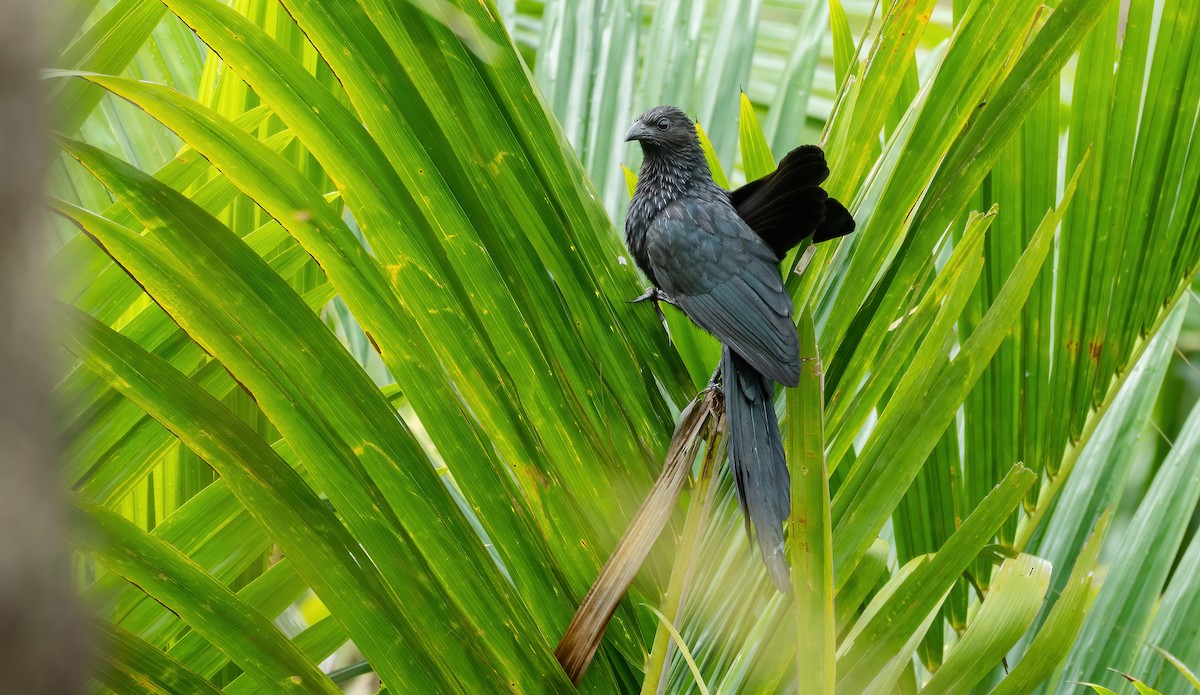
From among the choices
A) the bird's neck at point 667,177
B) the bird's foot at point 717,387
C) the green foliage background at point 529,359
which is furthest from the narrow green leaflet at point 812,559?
the bird's neck at point 667,177

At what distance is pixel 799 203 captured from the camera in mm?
1583

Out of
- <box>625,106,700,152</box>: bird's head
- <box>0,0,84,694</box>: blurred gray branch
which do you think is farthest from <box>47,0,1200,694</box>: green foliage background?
<box>625,106,700,152</box>: bird's head

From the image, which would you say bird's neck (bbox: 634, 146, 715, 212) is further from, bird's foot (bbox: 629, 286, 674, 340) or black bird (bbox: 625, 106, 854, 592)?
bird's foot (bbox: 629, 286, 674, 340)

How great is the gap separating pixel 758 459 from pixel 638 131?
1.16 meters

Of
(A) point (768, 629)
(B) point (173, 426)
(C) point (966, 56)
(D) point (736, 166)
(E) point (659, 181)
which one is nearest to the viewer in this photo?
(B) point (173, 426)

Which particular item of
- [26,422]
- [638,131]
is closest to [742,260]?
[638,131]

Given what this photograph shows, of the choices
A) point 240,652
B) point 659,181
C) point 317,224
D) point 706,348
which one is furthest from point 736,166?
point 240,652

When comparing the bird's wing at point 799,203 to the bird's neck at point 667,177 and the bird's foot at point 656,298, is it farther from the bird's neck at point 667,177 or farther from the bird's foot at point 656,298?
the bird's neck at point 667,177

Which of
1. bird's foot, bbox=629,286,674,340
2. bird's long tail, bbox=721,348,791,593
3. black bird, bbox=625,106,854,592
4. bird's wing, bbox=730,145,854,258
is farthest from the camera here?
bird's foot, bbox=629,286,674,340

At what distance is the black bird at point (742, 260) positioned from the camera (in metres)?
1.40

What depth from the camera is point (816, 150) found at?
59.1 inches

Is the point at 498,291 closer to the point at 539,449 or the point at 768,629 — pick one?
the point at 539,449

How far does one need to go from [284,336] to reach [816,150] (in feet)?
2.77

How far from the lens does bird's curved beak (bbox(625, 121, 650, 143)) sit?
7.66 feet
